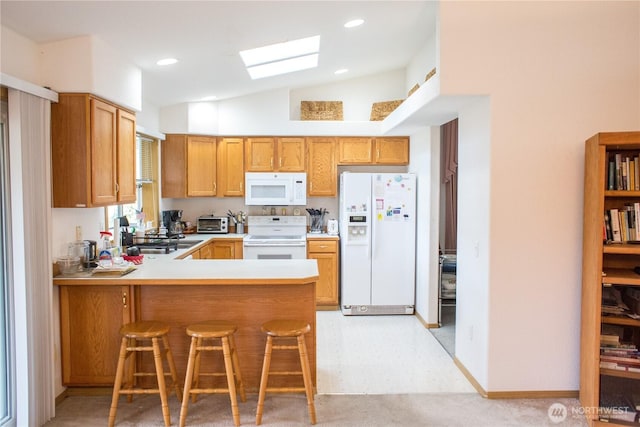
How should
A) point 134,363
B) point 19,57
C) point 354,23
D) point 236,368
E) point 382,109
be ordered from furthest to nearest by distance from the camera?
1. point 382,109
2. point 354,23
3. point 134,363
4. point 236,368
5. point 19,57

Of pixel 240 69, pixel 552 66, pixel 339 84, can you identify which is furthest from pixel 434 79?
pixel 339 84

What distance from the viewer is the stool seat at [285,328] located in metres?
2.92

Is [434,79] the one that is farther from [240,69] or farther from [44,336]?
[44,336]

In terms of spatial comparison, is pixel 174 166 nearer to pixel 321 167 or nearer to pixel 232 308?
pixel 321 167

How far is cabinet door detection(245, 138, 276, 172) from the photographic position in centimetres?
587

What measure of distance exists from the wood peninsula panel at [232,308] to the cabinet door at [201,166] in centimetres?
273

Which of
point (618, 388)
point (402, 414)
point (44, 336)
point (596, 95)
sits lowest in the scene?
point (402, 414)

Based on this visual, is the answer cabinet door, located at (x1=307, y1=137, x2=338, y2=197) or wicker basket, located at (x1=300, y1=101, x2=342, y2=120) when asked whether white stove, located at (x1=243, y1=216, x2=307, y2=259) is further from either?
wicker basket, located at (x1=300, y1=101, x2=342, y2=120)

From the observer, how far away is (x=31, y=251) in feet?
9.22

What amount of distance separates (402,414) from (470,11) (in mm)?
2780

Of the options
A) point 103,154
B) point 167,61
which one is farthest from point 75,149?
Result: point 167,61

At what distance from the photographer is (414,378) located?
11.9 ft

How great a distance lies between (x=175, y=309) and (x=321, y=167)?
10.2 ft

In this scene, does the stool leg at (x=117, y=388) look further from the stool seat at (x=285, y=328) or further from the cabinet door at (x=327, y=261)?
the cabinet door at (x=327, y=261)
